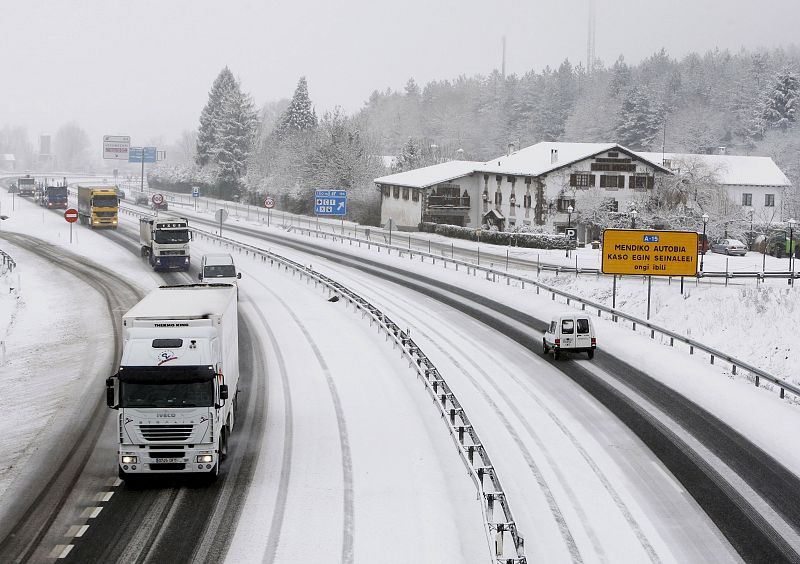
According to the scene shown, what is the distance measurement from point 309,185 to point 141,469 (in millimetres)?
100810

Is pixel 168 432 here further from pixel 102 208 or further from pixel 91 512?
pixel 102 208

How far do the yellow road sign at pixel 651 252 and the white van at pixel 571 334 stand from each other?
13.3 metres

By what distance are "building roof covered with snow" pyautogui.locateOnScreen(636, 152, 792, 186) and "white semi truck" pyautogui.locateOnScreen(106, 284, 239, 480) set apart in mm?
80258

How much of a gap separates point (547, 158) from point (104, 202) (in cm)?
4307

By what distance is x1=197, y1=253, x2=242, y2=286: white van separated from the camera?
1831 inches

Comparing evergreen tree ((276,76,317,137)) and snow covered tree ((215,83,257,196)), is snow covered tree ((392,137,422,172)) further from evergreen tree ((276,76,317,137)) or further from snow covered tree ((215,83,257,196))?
snow covered tree ((215,83,257,196))

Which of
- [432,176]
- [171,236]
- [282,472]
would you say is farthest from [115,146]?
[282,472]

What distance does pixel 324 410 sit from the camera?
26.3 meters

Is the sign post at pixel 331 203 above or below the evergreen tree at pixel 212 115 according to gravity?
below

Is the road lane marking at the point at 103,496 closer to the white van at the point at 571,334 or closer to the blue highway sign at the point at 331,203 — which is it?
the white van at the point at 571,334

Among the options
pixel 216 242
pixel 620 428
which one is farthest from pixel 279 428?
pixel 216 242

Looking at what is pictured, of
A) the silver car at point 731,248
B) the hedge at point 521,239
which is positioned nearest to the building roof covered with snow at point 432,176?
the hedge at point 521,239

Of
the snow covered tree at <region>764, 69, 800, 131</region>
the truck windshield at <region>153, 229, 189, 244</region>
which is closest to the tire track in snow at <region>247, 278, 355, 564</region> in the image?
the truck windshield at <region>153, 229, 189, 244</region>

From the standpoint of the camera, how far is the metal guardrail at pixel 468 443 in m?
16.1
